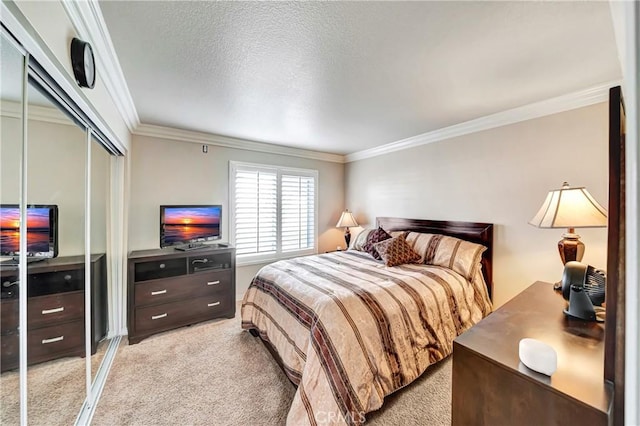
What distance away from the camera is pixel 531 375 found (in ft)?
3.16

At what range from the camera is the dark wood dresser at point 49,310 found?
1073 mm

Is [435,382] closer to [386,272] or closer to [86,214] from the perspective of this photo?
[386,272]

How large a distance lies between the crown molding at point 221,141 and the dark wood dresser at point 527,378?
3580 millimetres

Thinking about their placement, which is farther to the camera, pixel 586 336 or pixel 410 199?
pixel 410 199

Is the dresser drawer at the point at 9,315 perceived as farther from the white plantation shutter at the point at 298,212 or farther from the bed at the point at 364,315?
the white plantation shutter at the point at 298,212

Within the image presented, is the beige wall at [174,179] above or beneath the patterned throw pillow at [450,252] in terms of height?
above

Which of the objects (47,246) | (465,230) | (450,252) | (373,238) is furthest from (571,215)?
(47,246)

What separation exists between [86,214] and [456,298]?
10.5ft

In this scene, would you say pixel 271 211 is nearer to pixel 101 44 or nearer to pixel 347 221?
pixel 347 221

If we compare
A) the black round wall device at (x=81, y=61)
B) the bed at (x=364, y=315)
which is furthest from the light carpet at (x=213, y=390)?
the black round wall device at (x=81, y=61)

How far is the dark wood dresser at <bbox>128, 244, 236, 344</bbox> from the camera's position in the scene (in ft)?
8.75

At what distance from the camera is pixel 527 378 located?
96 centimetres

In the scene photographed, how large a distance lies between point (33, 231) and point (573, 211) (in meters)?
3.43

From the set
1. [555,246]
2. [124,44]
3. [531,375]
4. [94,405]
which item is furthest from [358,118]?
[94,405]
